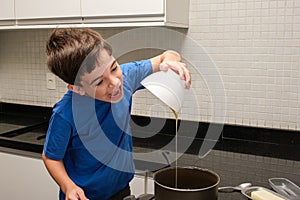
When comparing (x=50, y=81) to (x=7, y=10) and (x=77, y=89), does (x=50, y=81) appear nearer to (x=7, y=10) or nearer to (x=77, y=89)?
(x=7, y=10)

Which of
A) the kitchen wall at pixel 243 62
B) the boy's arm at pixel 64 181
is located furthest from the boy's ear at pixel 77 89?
the kitchen wall at pixel 243 62

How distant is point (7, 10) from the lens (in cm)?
183

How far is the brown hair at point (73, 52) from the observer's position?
98cm

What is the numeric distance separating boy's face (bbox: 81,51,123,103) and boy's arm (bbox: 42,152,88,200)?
0.73 feet

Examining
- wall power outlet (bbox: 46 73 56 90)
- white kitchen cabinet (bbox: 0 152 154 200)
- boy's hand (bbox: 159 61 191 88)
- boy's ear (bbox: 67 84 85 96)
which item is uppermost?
boy's hand (bbox: 159 61 191 88)

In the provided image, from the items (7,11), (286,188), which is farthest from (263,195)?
(7,11)

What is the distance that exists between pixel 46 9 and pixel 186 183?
4.12 ft

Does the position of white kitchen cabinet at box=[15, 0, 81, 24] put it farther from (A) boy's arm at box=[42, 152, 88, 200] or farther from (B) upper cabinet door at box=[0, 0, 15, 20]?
(A) boy's arm at box=[42, 152, 88, 200]

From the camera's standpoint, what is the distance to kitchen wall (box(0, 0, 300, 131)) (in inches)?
62.4

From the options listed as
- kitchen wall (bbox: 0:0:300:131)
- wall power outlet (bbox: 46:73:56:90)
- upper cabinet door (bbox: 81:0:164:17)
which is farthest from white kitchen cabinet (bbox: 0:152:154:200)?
upper cabinet door (bbox: 81:0:164:17)

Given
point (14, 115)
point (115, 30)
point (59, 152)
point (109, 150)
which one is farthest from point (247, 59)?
point (14, 115)

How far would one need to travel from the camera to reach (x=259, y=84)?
1.65 metres

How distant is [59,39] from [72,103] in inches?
7.3

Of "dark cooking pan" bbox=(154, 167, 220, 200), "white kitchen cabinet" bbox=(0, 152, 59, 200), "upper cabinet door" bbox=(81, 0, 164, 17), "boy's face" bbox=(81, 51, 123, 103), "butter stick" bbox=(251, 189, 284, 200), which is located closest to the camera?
"dark cooking pan" bbox=(154, 167, 220, 200)
